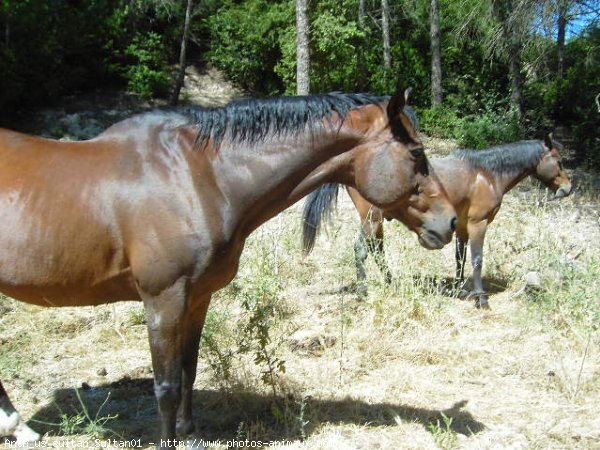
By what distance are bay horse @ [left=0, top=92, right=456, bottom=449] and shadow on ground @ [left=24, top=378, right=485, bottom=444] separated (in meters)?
0.65

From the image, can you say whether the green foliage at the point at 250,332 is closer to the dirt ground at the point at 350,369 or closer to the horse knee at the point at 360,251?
the dirt ground at the point at 350,369

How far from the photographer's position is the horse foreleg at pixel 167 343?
2.84m

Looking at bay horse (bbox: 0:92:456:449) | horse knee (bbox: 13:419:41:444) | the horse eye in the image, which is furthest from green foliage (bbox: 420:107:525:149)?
horse knee (bbox: 13:419:41:444)

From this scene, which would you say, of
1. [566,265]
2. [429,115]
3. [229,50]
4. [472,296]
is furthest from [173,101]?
[566,265]

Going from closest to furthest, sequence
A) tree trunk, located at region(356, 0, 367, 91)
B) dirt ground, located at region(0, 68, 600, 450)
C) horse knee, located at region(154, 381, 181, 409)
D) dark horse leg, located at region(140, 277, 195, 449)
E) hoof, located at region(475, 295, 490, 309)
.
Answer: dark horse leg, located at region(140, 277, 195, 449) < horse knee, located at region(154, 381, 181, 409) < dirt ground, located at region(0, 68, 600, 450) < hoof, located at region(475, 295, 490, 309) < tree trunk, located at region(356, 0, 367, 91)

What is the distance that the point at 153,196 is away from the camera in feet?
9.45

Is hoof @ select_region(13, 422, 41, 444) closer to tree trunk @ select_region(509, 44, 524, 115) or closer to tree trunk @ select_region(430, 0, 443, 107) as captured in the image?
tree trunk @ select_region(509, 44, 524, 115)

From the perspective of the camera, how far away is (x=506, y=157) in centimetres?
749

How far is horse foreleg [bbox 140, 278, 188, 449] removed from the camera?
2844 mm

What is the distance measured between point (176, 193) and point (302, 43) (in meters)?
6.56

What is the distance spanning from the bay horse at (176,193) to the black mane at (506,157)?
4.64 metres

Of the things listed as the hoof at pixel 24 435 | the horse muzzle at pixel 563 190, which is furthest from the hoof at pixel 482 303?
the hoof at pixel 24 435

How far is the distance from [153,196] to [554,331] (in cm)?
363

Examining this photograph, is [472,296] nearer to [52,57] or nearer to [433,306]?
[433,306]
